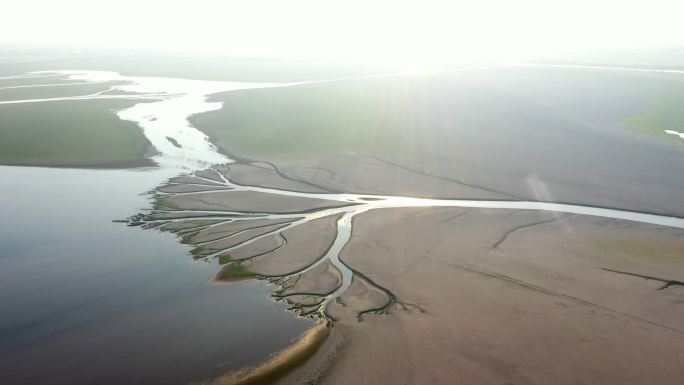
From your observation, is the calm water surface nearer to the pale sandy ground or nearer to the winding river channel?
the winding river channel

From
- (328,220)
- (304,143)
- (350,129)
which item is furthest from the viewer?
(350,129)

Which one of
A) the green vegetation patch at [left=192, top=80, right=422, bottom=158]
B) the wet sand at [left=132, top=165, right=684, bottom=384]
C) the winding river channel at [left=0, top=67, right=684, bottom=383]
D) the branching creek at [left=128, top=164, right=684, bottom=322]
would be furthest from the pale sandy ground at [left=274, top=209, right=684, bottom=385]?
the green vegetation patch at [left=192, top=80, right=422, bottom=158]

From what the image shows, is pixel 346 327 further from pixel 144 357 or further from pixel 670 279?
pixel 670 279

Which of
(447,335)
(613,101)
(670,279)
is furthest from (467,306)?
(613,101)

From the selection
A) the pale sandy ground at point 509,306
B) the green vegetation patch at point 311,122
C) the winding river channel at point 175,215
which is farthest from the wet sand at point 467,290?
the green vegetation patch at point 311,122

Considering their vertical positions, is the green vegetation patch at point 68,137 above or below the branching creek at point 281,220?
above

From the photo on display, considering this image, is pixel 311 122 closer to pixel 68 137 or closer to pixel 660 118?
pixel 68 137

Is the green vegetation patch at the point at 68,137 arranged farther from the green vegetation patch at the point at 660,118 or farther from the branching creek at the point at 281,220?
the green vegetation patch at the point at 660,118

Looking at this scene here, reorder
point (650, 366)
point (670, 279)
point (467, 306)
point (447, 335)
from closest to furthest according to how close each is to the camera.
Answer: point (650, 366) → point (447, 335) → point (467, 306) → point (670, 279)
